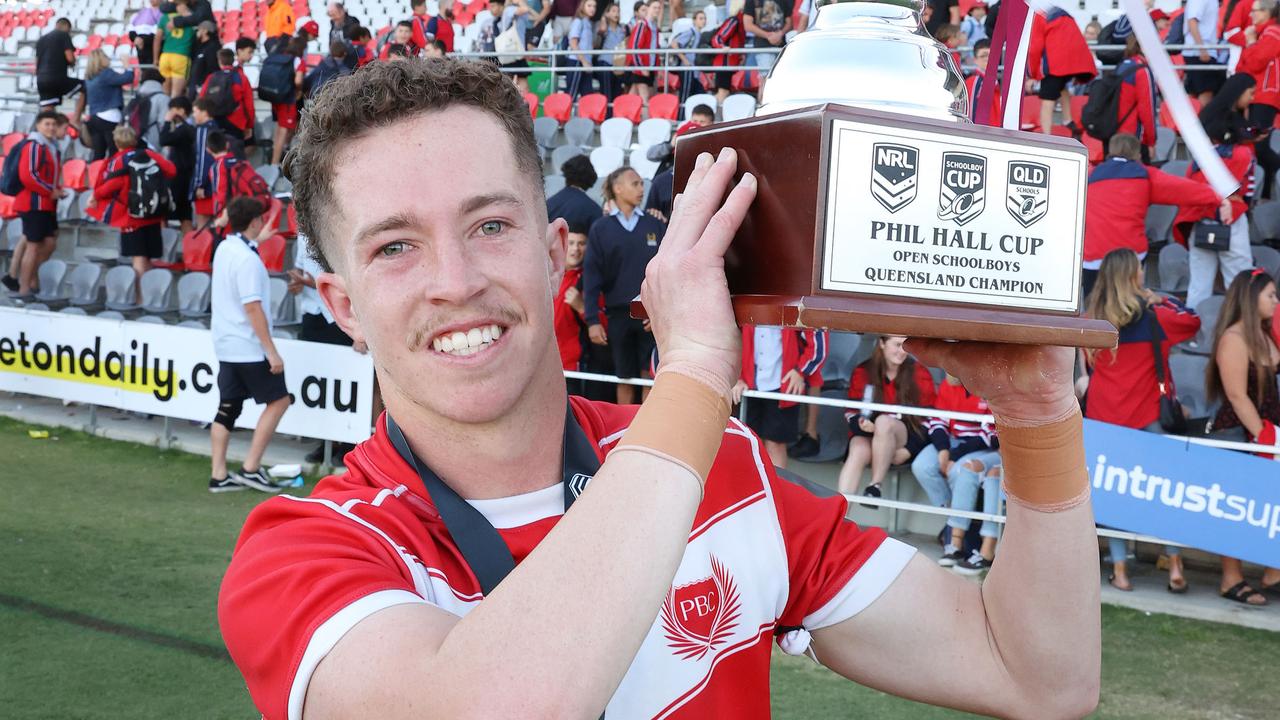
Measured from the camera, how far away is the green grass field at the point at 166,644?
4.41m

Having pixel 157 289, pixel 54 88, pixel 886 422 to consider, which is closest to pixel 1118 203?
pixel 886 422

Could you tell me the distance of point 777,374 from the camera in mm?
6805

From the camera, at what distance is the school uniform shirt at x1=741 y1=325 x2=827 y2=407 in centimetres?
677

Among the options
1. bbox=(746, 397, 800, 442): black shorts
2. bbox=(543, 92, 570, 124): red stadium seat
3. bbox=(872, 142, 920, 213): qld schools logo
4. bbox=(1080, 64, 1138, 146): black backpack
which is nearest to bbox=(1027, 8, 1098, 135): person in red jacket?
bbox=(1080, 64, 1138, 146): black backpack

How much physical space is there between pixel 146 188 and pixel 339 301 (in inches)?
407

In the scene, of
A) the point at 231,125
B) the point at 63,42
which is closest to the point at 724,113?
the point at 231,125

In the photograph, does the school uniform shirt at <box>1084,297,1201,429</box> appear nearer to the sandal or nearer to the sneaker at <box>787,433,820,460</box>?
the sandal

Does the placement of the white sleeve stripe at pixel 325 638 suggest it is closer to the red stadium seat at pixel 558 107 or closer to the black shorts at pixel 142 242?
the black shorts at pixel 142 242

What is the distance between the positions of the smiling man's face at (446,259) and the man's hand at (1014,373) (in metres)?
0.50

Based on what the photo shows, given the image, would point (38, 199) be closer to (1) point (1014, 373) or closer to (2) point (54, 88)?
(2) point (54, 88)

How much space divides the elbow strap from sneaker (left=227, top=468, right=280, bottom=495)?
6.68 meters

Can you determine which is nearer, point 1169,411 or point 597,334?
point 1169,411

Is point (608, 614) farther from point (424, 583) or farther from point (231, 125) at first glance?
point (231, 125)

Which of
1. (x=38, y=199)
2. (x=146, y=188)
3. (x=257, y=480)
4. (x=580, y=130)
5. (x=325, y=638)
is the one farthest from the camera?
(x=580, y=130)
